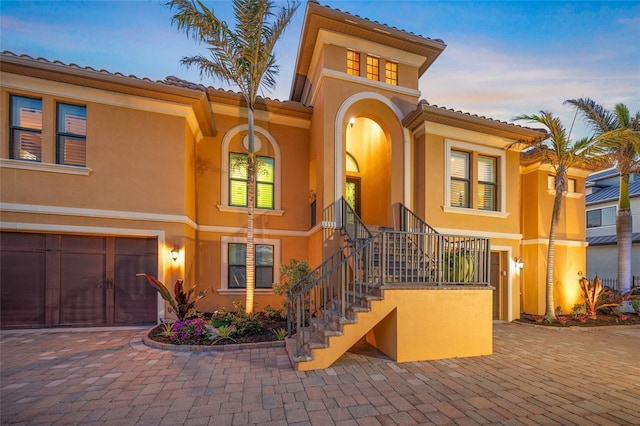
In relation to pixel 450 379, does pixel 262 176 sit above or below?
above

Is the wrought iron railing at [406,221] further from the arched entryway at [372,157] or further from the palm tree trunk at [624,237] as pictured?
the palm tree trunk at [624,237]

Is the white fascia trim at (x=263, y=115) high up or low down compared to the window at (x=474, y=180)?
up

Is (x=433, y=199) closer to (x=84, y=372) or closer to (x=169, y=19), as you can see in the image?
(x=169, y=19)

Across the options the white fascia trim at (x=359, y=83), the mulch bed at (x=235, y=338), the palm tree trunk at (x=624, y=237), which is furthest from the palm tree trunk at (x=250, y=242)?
the palm tree trunk at (x=624, y=237)

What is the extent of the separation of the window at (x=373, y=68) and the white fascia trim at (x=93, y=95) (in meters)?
5.30

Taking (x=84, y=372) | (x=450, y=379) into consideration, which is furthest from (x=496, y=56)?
(x=84, y=372)

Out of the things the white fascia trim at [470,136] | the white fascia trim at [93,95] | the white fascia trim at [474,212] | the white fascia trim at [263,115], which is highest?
the white fascia trim at [263,115]

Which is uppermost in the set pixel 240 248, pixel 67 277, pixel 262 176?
pixel 262 176

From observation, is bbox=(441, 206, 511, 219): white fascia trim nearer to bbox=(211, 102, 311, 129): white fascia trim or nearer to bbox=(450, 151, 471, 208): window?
bbox=(450, 151, 471, 208): window

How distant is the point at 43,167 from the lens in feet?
21.9

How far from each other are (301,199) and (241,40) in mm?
4808

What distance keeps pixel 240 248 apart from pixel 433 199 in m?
6.17

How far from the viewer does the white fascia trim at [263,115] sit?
352 inches

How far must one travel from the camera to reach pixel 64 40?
8.54 metres
